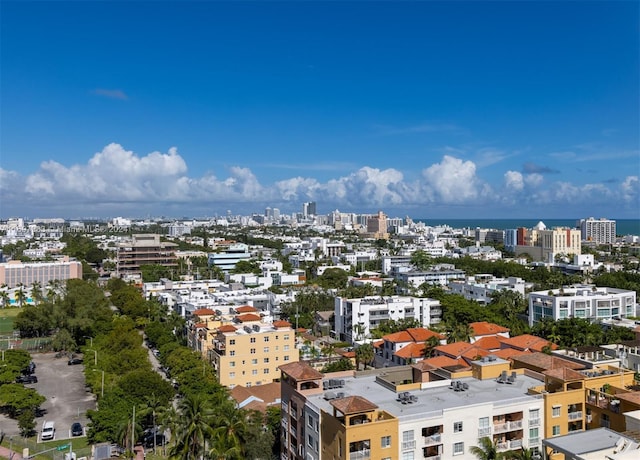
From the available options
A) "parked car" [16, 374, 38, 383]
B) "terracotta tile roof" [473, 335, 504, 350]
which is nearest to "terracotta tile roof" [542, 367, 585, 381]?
"terracotta tile roof" [473, 335, 504, 350]

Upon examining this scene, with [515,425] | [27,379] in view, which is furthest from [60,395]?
[515,425]

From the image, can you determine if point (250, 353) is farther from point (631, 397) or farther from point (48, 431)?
point (631, 397)

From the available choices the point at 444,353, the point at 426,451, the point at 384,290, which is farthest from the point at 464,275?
the point at 426,451

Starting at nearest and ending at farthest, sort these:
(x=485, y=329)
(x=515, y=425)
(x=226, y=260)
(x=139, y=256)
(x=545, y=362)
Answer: (x=515, y=425) < (x=545, y=362) < (x=485, y=329) < (x=139, y=256) < (x=226, y=260)

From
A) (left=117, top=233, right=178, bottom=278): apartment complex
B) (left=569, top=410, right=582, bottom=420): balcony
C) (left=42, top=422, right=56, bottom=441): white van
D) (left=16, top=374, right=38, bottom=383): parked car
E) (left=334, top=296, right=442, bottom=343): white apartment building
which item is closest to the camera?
(left=569, top=410, right=582, bottom=420): balcony

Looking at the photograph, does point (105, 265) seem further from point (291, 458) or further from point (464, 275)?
point (291, 458)

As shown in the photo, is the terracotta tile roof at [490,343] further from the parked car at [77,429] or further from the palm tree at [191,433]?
the parked car at [77,429]

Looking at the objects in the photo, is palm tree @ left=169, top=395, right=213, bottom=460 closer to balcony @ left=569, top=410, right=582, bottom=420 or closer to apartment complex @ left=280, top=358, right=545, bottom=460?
apartment complex @ left=280, top=358, right=545, bottom=460
